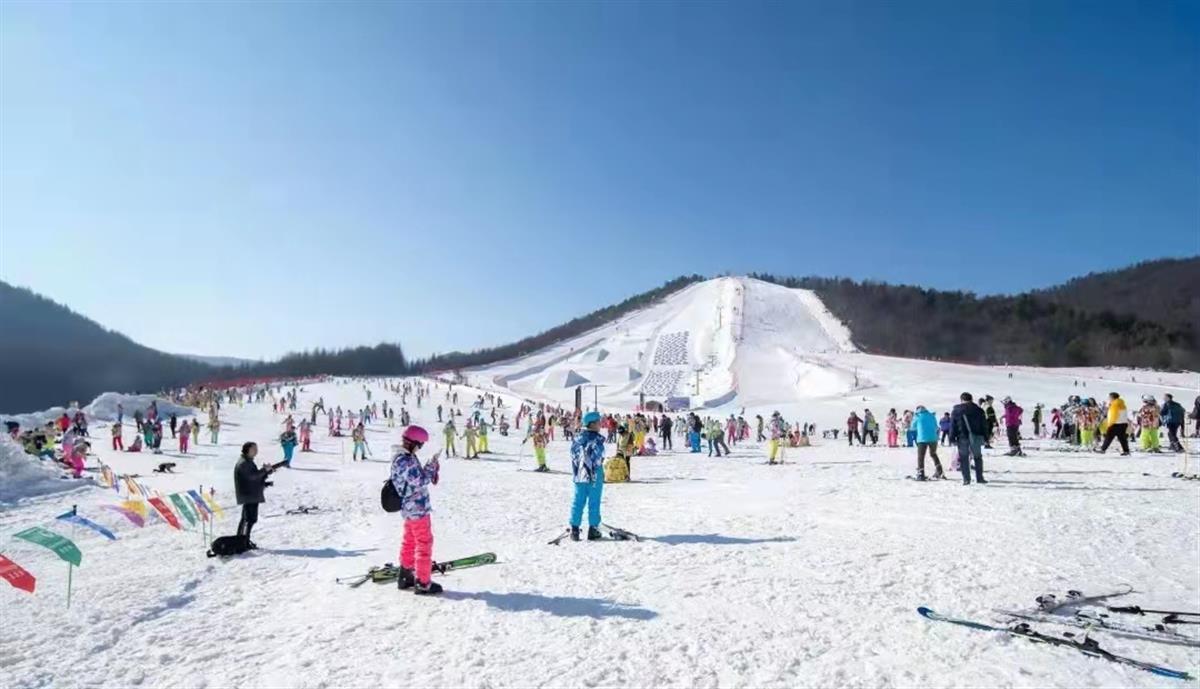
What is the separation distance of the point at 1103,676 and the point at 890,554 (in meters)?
2.84

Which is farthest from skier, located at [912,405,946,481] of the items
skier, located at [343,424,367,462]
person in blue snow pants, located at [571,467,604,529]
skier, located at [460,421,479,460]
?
skier, located at [343,424,367,462]

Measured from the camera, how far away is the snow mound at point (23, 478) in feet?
43.6

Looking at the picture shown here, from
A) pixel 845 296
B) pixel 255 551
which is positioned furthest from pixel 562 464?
pixel 845 296

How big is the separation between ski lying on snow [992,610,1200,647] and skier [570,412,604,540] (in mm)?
4400

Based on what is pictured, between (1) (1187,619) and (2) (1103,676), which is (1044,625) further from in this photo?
(1) (1187,619)

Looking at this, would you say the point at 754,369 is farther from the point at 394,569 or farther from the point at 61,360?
the point at 61,360

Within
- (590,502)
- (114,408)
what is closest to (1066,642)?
(590,502)

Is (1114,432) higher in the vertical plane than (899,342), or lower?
lower

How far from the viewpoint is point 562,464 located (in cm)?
2048

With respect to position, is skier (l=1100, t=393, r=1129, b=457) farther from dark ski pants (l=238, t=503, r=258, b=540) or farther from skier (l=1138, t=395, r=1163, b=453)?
dark ski pants (l=238, t=503, r=258, b=540)

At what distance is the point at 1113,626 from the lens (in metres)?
4.64

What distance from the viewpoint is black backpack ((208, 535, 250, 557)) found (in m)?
7.68

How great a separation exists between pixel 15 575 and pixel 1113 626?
27.6 feet

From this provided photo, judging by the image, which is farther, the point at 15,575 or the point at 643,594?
the point at 643,594
